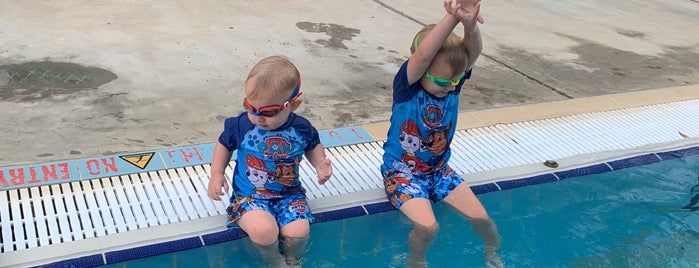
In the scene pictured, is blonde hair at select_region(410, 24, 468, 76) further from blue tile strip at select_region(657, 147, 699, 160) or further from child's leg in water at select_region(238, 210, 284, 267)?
blue tile strip at select_region(657, 147, 699, 160)

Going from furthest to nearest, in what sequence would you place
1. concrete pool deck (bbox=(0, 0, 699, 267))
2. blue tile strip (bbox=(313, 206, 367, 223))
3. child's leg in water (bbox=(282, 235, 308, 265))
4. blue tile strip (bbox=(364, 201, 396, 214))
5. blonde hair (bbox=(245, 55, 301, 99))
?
concrete pool deck (bbox=(0, 0, 699, 267)) < blue tile strip (bbox=(364, 201, 396, 214)) < blue tile strip (bbox=(313, 206, 367, 223)) < child's leg in water (bbox=(282, 235, 308, 265)) < blonde hair (bbox=(245, 55, 301, 99))

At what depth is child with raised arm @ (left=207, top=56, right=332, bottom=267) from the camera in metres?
2.80

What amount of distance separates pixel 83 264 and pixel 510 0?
6729mm

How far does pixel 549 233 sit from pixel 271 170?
4.55 ft

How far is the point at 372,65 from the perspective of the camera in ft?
17.9

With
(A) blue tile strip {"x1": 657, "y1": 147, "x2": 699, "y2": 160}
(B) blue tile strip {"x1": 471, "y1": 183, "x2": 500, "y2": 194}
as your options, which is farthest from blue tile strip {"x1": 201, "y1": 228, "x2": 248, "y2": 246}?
(A) blue tile strip {"x1": 657, "y1": 147, "x2": 699, "y2": 160}

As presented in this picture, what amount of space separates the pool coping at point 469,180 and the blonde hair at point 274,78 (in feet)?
2.21

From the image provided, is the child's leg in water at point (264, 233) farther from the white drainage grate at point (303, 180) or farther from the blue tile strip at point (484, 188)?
the blue tile strip at point (484, 188)

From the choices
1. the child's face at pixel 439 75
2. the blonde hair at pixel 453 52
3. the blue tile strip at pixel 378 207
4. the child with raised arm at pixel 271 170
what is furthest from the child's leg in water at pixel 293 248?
the blonde hair at pixel 453 52

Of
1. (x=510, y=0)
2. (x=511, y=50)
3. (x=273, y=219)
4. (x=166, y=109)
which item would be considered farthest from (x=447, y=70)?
(x=510, y=0)

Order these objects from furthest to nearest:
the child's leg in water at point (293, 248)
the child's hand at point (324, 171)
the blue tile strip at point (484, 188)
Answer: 1. the blue tile strip at point (484, 188)
2. the child's leg in water at point (293, 248)
3. the child's hand at point (324, 171)

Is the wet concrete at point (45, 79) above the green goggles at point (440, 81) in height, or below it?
below

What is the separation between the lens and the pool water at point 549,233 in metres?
3.09

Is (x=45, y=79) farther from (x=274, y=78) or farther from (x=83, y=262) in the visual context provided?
(x=274, y=78)
